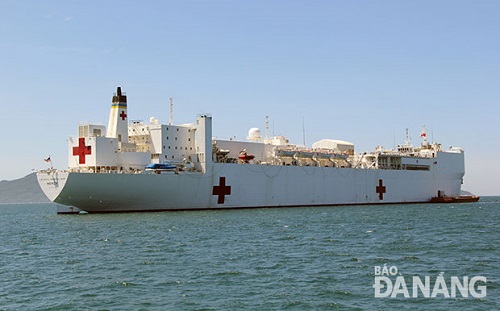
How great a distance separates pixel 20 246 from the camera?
17094 mm

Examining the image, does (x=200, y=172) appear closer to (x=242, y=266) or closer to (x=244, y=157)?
(x=244, y=157)

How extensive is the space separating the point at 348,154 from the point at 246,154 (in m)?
9.97

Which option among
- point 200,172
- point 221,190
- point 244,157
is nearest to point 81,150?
point 200,172

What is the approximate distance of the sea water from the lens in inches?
370

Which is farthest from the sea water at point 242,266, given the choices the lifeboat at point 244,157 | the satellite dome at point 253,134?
the satellite dome at point 253,134

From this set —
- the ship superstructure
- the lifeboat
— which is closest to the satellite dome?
the ship superstructure

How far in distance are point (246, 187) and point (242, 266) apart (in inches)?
730

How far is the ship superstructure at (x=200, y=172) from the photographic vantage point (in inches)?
1017

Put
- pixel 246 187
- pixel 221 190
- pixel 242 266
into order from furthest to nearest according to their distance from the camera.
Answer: pixel 246 187
pixel 221 190
pixel 242 266

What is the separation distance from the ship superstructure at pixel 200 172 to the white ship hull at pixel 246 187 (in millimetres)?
44

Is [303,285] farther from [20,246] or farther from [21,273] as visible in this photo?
[20,246]

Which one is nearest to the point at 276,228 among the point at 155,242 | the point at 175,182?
the point at 155,242

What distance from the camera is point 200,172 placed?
94.9ft

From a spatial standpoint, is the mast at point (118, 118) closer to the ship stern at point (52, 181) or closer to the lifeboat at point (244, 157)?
the ship stern at point (52, 181)
